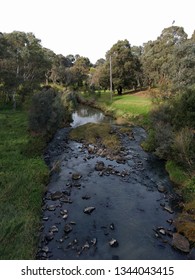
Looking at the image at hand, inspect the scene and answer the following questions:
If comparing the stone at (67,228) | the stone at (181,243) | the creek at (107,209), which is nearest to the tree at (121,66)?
the creek at (107,209)

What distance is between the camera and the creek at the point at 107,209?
13.1m

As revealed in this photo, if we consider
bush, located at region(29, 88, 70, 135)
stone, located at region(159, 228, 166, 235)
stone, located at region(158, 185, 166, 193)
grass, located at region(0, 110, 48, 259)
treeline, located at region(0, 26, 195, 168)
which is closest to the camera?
grass, located at region(0, 110, 48, 259)

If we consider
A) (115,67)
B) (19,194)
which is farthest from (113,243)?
(115,67)

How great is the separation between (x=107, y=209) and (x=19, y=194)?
6.29 meters

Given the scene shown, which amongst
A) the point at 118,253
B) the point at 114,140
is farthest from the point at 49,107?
the point at 118,253

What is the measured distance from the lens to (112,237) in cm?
1406

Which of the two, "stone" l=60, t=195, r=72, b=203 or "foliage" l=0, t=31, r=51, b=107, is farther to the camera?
"foliage" l=0, t=31, r=51, b=107

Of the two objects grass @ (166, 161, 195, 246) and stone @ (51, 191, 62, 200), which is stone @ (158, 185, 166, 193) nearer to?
grass @ (166, 161, 195, 246)

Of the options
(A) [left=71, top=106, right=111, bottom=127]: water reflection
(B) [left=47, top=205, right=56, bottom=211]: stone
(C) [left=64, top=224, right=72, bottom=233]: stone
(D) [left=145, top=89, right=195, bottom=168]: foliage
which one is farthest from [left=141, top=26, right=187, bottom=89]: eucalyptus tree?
(C) [left=64, top=224, right=72, bottom=233]: stone

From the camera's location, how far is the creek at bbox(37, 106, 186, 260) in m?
13.1

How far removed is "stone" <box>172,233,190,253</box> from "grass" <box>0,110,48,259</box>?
7666 mm

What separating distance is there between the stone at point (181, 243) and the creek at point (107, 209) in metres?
0.30

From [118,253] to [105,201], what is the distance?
5441mm

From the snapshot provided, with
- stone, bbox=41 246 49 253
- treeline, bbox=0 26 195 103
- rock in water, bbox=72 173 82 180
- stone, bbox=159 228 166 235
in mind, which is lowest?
stone, bbox=159 228 166 235
